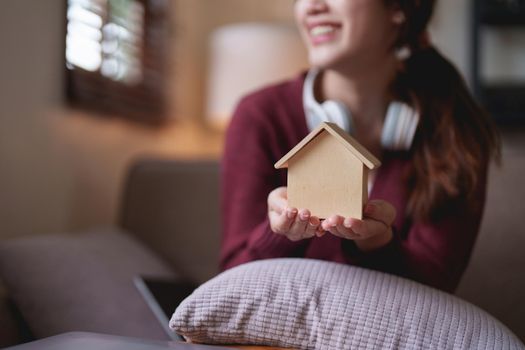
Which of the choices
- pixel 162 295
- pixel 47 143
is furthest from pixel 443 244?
pixel 47 143

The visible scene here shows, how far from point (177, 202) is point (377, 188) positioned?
779mm

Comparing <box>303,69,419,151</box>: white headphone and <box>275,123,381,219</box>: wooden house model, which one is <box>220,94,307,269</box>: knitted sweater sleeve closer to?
<box>303,69,419,151</box>: white headphone

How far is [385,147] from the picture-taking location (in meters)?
1.10

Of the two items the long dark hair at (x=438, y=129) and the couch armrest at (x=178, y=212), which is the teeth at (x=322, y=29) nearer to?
the long dark hair at (x=438, y=129)

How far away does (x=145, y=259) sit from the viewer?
1505 mm

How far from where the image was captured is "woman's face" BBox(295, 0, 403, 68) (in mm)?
1025

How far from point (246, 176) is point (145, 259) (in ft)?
1.63

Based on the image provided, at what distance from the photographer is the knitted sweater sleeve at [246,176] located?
43.3 inches

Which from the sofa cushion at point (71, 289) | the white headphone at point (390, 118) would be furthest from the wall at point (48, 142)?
the white headphone at point (390, 118)

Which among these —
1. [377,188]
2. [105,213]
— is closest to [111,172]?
[105,213]

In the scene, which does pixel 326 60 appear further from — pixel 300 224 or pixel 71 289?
pixel 71 289

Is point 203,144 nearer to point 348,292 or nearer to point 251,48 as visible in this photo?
point 251,48

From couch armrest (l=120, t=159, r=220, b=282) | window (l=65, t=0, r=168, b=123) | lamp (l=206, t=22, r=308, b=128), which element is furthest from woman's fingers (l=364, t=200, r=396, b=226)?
lamp (l=206, t=22, r=308, b=128)

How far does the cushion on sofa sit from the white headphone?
11.8 inches
